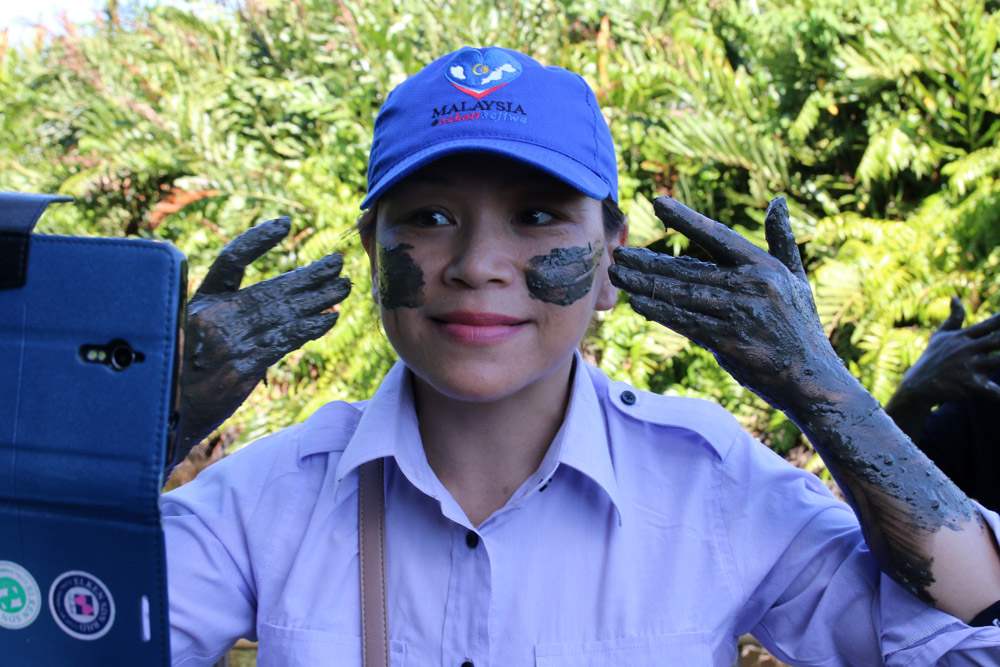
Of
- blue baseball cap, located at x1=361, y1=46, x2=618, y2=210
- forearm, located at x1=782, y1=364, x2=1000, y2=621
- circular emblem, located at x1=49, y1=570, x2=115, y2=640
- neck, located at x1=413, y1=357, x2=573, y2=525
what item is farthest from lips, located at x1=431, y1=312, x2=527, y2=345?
circular emblem, located at x1=49, y1=570, x2=115, y2=640

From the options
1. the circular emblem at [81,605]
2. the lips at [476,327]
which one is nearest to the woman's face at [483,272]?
the lips at [476,327]

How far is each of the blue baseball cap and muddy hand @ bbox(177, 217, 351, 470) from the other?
0.70 feet

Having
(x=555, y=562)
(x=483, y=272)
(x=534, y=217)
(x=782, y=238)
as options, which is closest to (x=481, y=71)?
(x=534, y=217)

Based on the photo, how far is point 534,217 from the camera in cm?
138

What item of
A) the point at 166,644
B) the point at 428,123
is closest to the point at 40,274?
the point at 166,644

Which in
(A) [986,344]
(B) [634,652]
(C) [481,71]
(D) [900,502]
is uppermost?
(C) [481,71]

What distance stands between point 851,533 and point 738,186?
348cm

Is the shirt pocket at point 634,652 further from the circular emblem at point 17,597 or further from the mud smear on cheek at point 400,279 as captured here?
the circular emblem at point 17,597

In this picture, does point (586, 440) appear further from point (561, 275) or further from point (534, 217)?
point (534, 217)

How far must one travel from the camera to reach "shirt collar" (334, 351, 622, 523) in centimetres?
137

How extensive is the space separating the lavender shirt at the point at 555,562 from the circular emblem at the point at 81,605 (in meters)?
0.34

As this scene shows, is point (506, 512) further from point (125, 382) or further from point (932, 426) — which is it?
point (932, 426)

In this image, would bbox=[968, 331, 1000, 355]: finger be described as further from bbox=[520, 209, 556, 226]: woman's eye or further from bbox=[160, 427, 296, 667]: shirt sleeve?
bbox=[160, 427, 296, 667]: shirt sleeve

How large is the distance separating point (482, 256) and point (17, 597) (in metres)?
0.81
